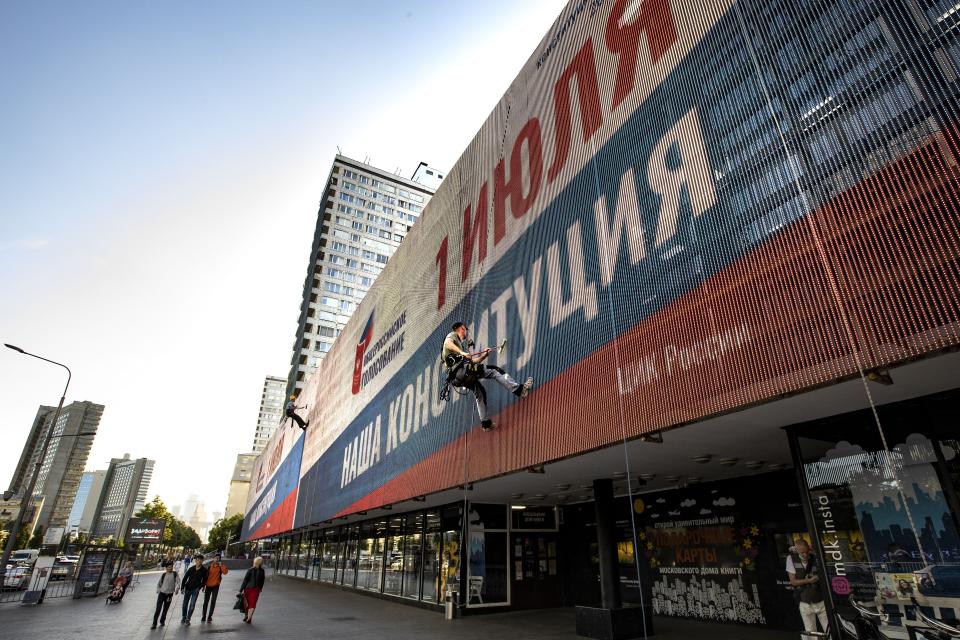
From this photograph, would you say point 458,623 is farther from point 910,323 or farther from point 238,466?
point 238,466

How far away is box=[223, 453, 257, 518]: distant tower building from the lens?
5581 inches

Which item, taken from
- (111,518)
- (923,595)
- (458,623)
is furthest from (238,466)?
(923,595)

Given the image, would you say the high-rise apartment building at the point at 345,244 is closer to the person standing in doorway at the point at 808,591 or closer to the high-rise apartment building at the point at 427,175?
the high-rise apartment building at the point at 427,175

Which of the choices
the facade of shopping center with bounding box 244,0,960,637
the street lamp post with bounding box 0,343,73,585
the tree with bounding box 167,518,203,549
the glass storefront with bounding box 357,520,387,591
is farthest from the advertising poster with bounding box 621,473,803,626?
the tree with bounding box 167,518,203,549

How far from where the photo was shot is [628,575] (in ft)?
45.9

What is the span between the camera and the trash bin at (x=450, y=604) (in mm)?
14016

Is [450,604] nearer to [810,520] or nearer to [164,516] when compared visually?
[810,520]

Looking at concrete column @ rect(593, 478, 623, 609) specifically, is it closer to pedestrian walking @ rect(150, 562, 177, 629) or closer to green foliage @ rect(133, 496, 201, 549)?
pedestrian walking @ rect(150, 562, 177, 629)

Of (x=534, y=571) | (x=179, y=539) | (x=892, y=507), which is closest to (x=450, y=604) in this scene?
(x=534, y=571)

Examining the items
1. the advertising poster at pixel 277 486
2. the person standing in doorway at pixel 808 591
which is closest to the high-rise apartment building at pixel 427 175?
the advertising poster at pixel 277 486

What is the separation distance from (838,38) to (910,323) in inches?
145

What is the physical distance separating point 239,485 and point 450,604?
155m

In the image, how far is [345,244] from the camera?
273ft

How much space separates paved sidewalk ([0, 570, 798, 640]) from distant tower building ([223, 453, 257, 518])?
134m
